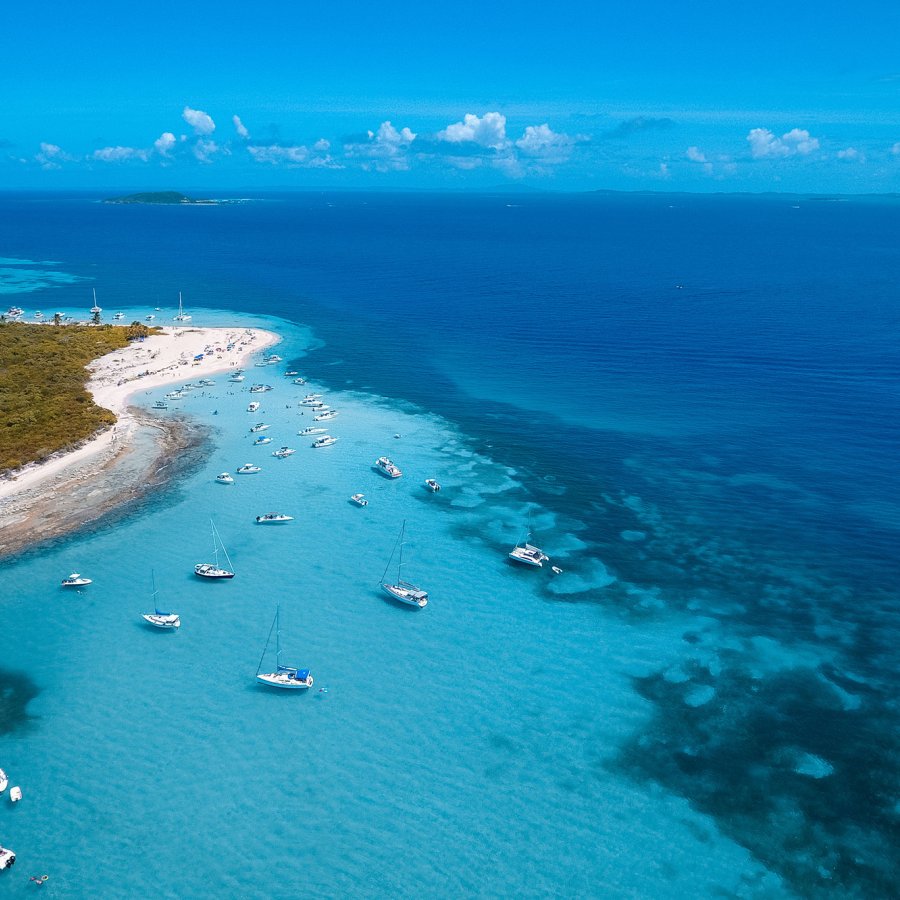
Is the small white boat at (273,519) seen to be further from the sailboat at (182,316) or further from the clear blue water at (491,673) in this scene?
the sailboat at (182,316)

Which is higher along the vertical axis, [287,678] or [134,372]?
[134,372]

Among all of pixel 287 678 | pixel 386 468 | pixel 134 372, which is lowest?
pixel 287 678

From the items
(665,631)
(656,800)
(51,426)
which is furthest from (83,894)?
(51,426)

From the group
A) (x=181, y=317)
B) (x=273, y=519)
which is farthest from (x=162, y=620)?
(x=181, y=317)

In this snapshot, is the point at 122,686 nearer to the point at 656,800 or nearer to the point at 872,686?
the point at 656,800

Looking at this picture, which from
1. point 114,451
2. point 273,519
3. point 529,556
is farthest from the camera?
point 114,451

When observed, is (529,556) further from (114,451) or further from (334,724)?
(114,451)
